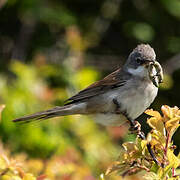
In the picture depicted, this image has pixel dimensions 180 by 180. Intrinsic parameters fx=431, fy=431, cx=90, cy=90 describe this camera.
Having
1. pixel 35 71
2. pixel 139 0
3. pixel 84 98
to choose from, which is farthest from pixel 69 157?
pixel 139 0

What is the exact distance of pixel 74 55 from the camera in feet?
18.1

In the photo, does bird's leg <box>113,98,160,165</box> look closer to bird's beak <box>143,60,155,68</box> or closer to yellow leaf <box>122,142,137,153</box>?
yellow leaf <box>122,142,137,153</box>

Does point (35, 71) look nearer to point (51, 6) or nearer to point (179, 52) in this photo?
point (51, 6)

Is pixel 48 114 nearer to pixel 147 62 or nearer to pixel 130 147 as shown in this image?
pixel 147 62

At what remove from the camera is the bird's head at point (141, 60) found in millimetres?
3319

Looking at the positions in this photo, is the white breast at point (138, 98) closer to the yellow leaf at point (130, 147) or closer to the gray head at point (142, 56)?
the gray head at point (142, 56)

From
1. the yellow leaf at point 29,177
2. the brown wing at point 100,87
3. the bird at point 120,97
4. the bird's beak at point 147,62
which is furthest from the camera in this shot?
the brown wing at point 100,87

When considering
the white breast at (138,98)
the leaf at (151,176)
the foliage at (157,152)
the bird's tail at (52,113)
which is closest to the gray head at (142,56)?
the white breast at (138,98)

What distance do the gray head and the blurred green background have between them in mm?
660

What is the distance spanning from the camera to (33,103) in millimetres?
4176

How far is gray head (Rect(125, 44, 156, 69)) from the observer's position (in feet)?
10.9

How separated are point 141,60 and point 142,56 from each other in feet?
0.15

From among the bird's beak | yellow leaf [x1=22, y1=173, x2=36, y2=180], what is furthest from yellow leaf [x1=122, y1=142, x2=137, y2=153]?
the bird's beak

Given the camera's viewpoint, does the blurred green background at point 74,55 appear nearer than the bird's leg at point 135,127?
No
